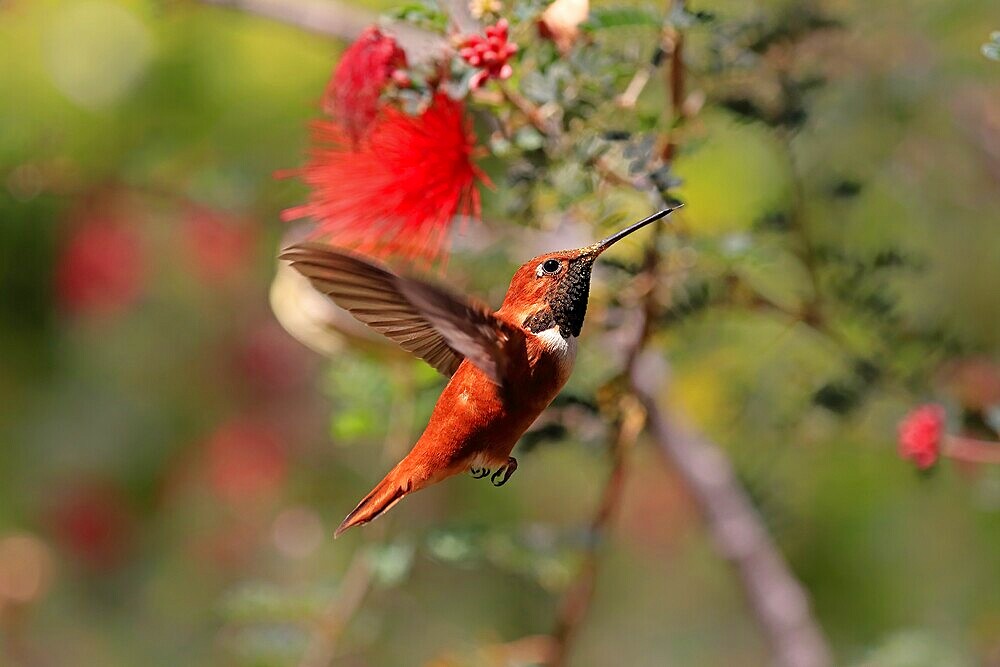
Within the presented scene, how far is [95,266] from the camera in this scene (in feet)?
8.59

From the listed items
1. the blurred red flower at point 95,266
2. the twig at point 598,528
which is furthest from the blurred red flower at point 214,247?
the twig at point 598,528

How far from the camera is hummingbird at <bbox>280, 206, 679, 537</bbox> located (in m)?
0.66

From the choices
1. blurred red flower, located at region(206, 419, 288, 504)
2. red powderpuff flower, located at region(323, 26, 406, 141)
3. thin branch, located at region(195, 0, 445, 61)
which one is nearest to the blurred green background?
blurred red flower, located at region(206, 419, 288, 504)

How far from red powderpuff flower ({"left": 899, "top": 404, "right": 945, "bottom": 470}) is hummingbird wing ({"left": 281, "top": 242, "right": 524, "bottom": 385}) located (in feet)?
1.35

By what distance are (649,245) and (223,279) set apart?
1925 mm

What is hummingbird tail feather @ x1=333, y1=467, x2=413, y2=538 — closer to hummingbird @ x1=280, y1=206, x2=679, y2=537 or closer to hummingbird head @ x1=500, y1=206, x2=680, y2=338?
hummingbird @ x1=280, y1=206, x2=679, y2=537

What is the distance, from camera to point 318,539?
7.89 feet

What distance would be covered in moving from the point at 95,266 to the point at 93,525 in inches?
24.1

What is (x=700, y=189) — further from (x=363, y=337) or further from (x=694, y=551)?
(x=694, y=551)

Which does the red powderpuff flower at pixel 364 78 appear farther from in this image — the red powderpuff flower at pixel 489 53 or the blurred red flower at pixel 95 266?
the blurred red flower at pixel 95 266

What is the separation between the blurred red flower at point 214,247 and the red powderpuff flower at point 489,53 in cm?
182

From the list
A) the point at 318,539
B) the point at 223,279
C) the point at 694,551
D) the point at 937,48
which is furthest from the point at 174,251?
the point at 937,48

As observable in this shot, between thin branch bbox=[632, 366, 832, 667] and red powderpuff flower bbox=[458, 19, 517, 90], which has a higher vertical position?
red powderpuff flower bbox=[458, 19, 517, 90]

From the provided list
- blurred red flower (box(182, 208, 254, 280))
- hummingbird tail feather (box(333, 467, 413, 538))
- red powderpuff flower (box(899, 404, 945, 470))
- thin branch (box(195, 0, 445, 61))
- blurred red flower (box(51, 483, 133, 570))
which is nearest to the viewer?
hummingbird tail feather (box(333, 467, 413, 538))
